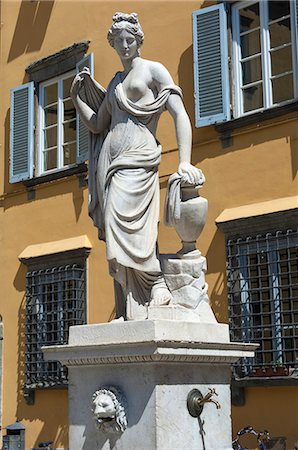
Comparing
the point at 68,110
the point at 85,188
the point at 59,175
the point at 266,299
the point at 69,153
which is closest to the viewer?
the point at 266,299

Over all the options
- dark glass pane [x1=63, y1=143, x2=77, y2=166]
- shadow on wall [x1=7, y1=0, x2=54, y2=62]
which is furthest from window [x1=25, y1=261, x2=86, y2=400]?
shadow on wall [x1=7, y1=0, x2=54, y2=62]

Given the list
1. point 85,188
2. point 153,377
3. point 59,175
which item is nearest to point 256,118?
point 85,188

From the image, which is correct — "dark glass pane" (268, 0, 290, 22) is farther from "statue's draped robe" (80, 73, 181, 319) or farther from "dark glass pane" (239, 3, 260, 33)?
"statue's draped robe" (80, 73, 181, 319)

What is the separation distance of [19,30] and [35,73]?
3.25 feet

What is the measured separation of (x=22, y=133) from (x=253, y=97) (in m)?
4.36

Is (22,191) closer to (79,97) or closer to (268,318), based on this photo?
(268,318)

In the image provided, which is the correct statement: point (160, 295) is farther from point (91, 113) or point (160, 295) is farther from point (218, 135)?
point (218, 135)

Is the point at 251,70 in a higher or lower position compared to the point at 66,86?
lower

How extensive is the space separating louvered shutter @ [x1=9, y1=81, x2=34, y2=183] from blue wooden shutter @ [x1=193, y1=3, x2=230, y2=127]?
345 centimetres

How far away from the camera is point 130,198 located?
521cm

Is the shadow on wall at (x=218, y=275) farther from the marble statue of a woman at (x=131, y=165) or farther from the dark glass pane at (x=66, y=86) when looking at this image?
the marble statue of a woman at (x=131, y=165)

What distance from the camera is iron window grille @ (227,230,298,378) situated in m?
8.91

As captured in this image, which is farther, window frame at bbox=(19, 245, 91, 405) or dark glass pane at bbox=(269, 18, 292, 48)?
window frame at bbox=(19, 245, 91, 405)

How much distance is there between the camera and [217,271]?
32.1 ft
